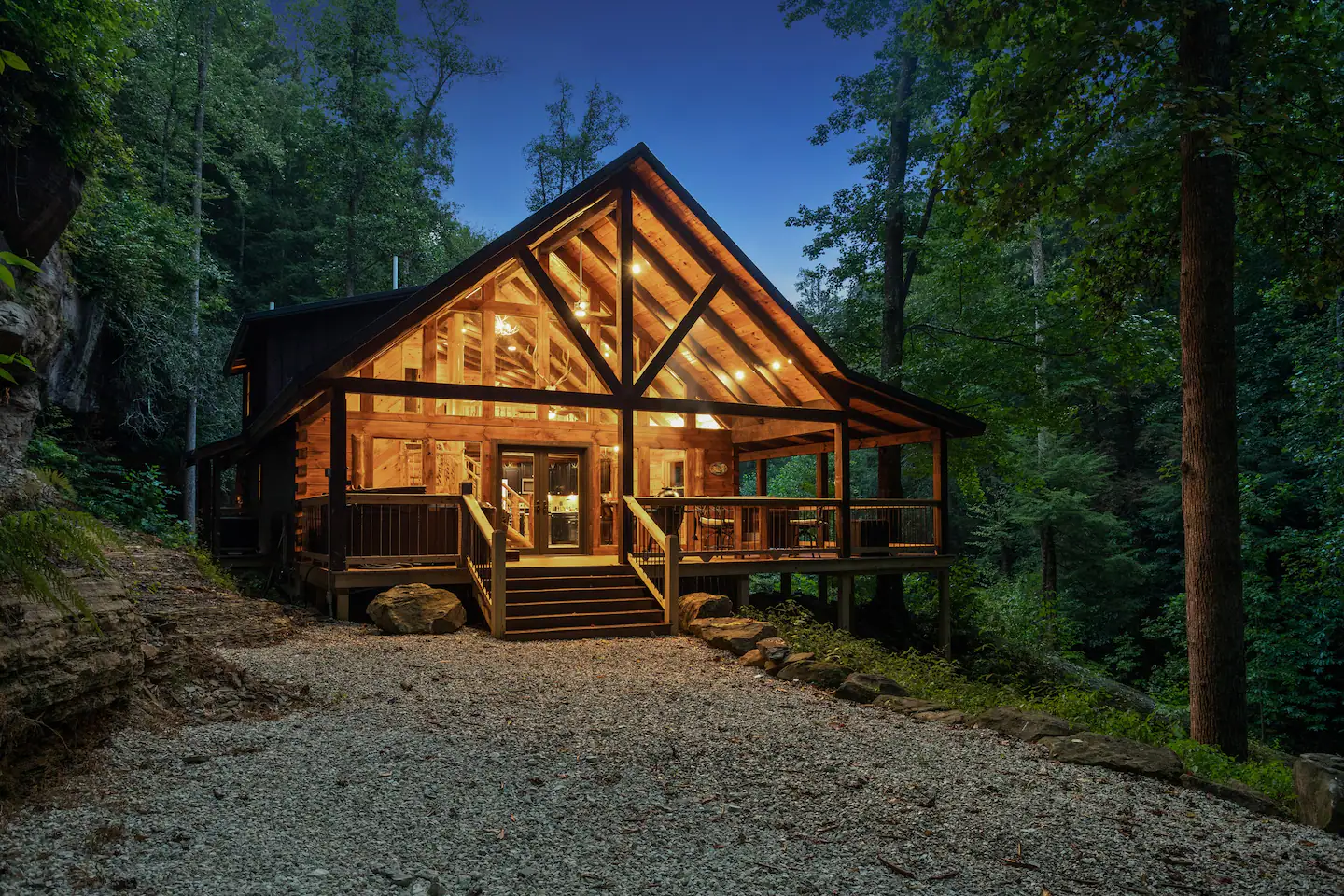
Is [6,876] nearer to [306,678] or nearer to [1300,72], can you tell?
[306,678]

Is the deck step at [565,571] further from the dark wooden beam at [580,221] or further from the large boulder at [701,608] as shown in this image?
the dark wooden beam at [580,221]

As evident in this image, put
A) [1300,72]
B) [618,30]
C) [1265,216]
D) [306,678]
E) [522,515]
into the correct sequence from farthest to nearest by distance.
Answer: [618,30] → [522,515] → [1265,216] → [1300,72] → [306,678]

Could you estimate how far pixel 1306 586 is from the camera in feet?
51.5

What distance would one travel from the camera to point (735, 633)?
29.8ft

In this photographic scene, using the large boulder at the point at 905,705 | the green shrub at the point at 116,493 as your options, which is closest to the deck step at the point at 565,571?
the large boulder at the point at 905,705

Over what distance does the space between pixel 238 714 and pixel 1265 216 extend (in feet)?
37.1

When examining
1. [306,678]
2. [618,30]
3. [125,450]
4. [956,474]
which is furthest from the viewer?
[618,30]

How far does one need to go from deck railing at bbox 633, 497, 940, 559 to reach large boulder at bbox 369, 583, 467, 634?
320 centimetres

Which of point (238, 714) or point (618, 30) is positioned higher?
point (618, 30)

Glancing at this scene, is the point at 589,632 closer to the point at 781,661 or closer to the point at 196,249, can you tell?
the point at 781,661

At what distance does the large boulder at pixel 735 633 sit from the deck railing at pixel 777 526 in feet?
7.77

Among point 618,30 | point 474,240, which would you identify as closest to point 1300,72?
point 474,240

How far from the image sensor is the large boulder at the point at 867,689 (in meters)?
6.91

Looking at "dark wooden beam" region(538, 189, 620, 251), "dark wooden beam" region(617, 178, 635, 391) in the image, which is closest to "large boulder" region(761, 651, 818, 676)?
"dark wooden beam" region(617, 178, 635, 391)
